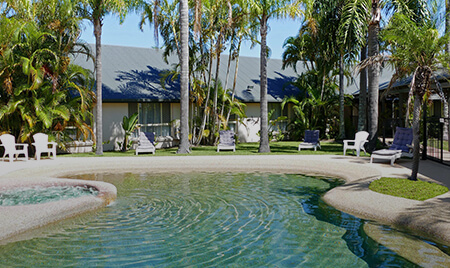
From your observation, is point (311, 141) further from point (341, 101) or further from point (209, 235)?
point (209, 235)

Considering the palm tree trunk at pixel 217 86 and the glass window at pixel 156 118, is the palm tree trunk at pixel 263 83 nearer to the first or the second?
the palm tree trunk at pixel 217 86

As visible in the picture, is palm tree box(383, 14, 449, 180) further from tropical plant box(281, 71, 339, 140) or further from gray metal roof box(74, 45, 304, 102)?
tropical plant box(281, 71, 339, 140)

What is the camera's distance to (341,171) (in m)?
13.8

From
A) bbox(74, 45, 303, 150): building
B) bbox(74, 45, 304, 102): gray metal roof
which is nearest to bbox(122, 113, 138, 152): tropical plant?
bbox(74, 45, 303, 150): building

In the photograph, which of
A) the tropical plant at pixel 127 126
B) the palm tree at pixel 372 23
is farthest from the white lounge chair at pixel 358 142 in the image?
the tropical plant at pixel 127 126

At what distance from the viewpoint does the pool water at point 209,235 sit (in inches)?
261

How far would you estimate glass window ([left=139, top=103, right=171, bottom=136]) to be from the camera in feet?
75.0

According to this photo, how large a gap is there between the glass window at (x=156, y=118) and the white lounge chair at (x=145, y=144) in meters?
2.66

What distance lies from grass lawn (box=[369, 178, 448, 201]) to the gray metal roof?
14.1 metres

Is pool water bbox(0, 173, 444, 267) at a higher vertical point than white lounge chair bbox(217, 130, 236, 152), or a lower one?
lower

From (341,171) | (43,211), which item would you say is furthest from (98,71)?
(43,211)

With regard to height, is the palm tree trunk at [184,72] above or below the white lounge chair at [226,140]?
above

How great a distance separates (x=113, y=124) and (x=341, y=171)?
12.3 meters

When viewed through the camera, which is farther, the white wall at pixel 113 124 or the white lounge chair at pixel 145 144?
the white wall at pixel 113 124
